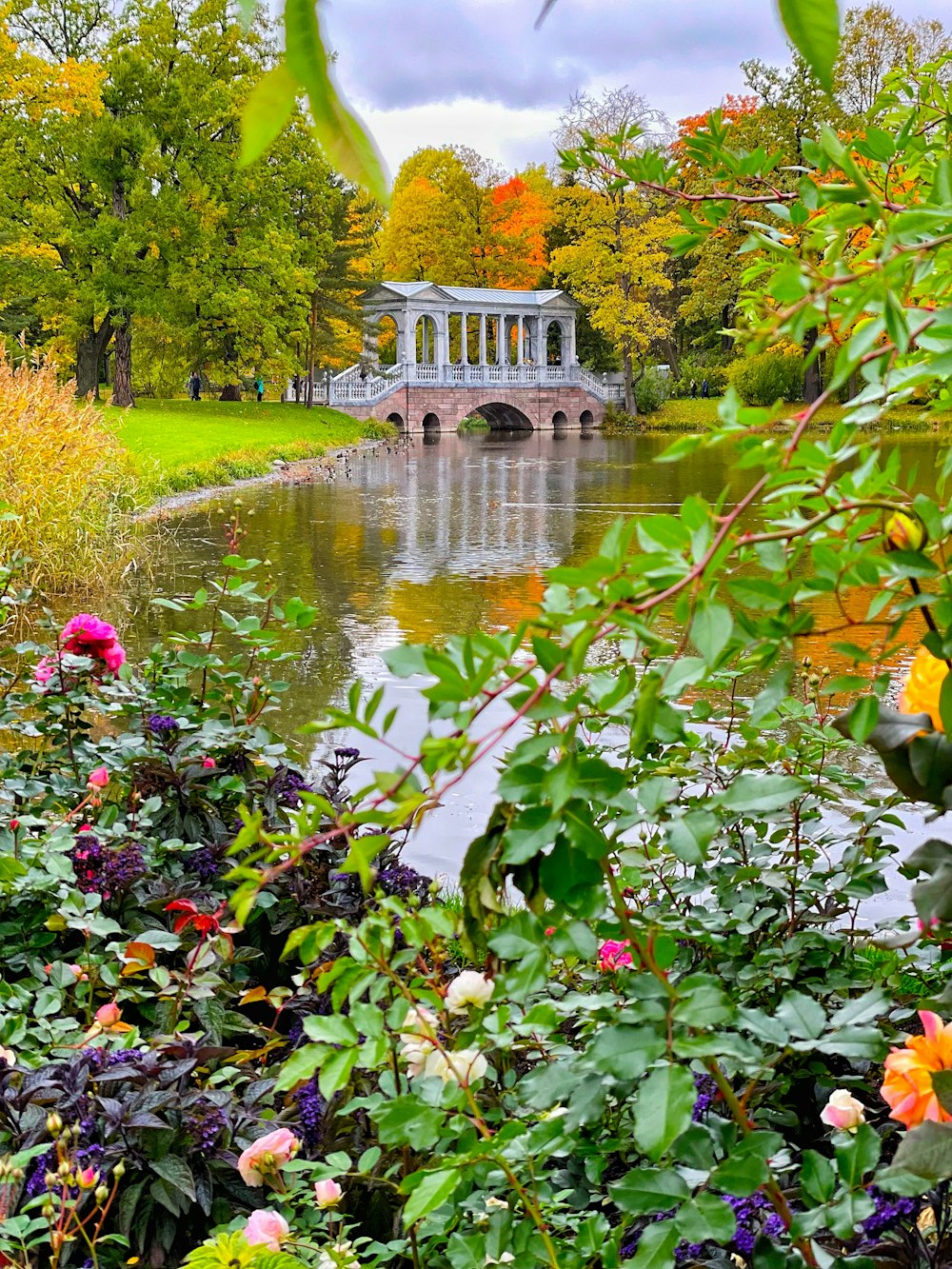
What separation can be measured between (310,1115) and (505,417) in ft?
138

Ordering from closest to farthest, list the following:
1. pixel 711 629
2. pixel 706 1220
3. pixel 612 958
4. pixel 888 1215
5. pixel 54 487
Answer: pixel 711 629 < pixel 706 1220 < pixel 888 1215 < pixel 612 958 < pixel 54 487

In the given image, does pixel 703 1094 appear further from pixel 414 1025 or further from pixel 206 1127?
pixel 206 1127

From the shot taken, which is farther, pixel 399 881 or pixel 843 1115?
pixel 399 881

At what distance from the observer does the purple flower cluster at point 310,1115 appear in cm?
161

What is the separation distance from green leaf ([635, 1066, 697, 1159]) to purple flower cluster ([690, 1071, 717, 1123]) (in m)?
0.63

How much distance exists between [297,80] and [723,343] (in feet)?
130

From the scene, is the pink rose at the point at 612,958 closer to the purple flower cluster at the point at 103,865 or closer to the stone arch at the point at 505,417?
the purple flower cluster at the point at 103,865

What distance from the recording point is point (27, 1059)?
1601 millimetres

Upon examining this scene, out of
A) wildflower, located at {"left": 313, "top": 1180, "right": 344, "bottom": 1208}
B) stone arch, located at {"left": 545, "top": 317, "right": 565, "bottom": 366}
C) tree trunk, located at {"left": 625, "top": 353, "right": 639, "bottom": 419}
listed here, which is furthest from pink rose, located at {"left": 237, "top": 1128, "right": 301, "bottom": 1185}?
stone arch, located at {"left": 545, "top": 317, "right": 565, "bottom": 366}

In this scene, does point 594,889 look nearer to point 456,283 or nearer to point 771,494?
point 771,494

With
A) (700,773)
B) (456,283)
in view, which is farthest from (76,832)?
(456,283)

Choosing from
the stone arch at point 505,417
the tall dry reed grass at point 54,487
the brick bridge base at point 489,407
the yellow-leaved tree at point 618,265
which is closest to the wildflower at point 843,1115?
the tall dry reed grass at point 54,487

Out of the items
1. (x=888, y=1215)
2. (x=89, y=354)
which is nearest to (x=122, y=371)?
(x=89, y=354)

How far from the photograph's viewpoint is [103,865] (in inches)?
85.9
